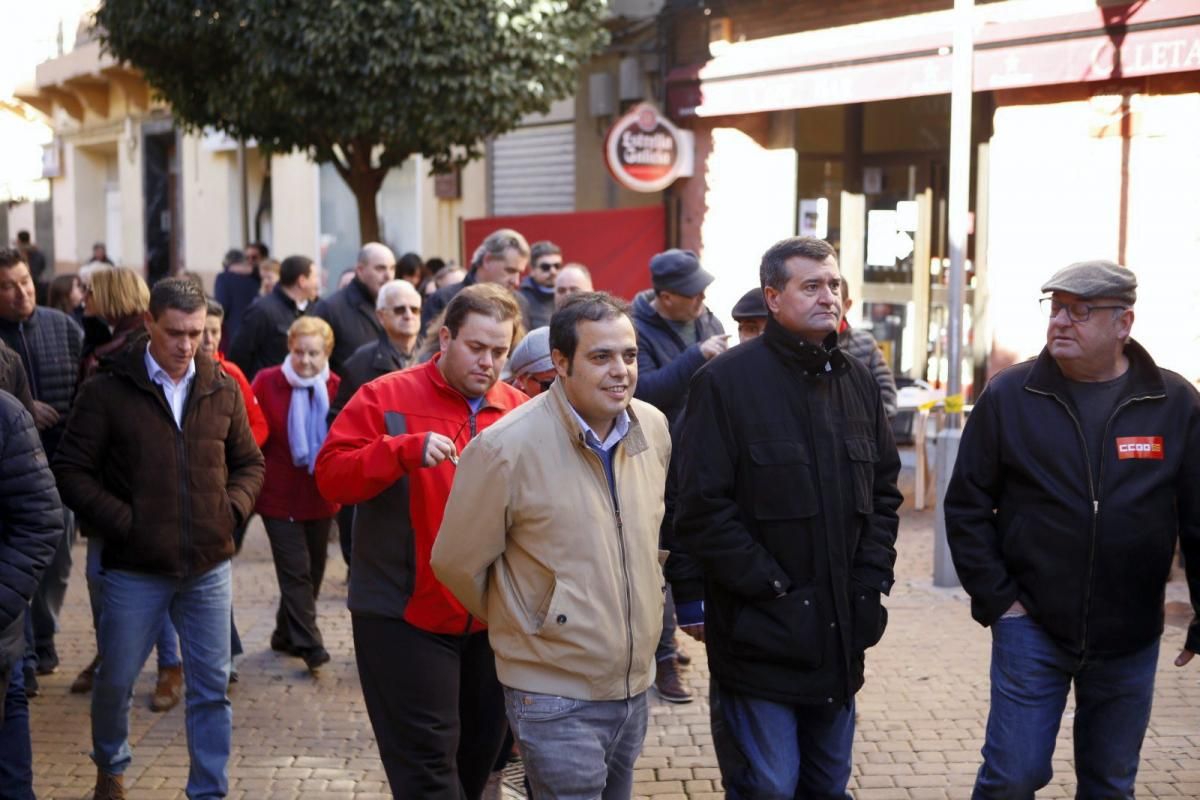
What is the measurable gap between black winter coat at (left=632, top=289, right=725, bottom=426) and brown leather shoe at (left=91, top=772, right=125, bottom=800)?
249 centimetres

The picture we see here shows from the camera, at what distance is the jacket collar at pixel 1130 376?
4.25m

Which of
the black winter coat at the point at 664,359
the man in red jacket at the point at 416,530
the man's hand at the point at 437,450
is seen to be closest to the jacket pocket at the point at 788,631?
the man in red jacket at the point at 416,530

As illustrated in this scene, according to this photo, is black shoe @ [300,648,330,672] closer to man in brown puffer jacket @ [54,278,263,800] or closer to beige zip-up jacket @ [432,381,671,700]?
man in brown puffer jacket @ [54,278,263,800]

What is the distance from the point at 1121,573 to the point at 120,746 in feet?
11.9

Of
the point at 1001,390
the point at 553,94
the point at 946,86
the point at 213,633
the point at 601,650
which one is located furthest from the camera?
the point at 553,94

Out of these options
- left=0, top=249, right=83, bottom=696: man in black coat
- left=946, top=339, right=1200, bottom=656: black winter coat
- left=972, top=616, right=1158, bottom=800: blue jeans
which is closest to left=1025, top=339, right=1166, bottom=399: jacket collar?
left=946, top=339, right=1200, bottom=656: black winter coat

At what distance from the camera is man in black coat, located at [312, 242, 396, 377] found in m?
8.56

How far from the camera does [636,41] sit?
626 inches

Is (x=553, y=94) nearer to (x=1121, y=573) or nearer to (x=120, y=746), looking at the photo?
(x=120, y=746)

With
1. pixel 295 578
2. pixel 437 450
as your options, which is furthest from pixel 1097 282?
pixel 295 578

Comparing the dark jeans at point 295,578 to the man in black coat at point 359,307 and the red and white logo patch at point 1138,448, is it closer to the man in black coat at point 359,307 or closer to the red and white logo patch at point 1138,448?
the man in black coat at point 359,307

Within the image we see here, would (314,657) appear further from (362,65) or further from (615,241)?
(615,241)

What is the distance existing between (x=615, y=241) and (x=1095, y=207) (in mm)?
5770

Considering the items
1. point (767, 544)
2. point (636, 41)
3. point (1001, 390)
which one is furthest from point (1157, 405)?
point (636, 41)
